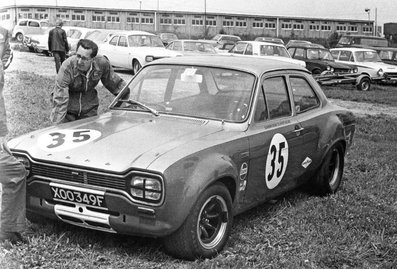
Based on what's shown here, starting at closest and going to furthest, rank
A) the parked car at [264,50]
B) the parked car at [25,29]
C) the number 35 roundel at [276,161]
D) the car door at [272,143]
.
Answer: the car door at [272,143], the number 35 roundel at [276,161], the parked car at [264,50], the parked car at [25,29]

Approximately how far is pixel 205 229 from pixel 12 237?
1419 millimetres

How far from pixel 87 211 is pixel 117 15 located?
6204cm

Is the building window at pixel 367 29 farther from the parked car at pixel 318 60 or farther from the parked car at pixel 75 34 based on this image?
the parked car at pixel 318 60

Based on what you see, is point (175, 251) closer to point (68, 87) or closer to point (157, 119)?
point (157, 119)

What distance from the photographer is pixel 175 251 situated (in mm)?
4184

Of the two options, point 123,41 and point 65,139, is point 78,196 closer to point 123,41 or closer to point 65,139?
point 65,139

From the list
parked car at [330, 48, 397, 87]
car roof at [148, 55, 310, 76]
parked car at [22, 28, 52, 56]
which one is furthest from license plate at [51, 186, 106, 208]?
parked car at [22, 28, 52, 56]

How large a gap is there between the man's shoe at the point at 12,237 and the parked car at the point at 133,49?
15228 millimetres

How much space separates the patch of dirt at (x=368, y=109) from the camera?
14.0 m

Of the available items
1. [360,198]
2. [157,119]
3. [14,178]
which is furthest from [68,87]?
[360,198]

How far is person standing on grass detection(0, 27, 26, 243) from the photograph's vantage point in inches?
163

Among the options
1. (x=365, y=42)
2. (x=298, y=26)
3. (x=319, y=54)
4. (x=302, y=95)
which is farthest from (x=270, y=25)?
(x=302, y=95)

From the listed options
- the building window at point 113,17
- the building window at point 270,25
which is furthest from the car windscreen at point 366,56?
the building window at point 270,25

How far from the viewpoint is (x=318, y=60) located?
20.8m
